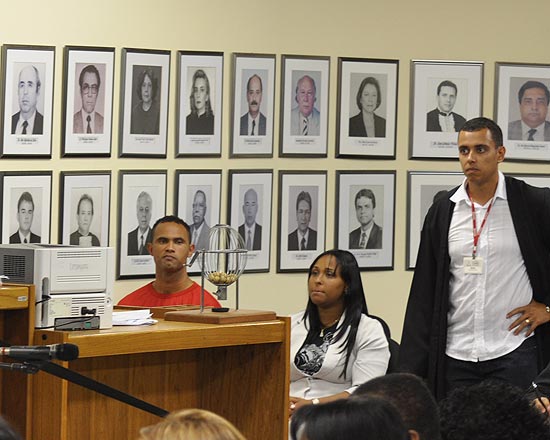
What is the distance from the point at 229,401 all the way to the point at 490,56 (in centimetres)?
336

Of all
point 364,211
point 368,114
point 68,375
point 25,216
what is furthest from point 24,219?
point 68,375

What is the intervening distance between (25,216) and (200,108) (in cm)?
119

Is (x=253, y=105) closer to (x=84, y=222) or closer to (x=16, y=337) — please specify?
(x=84, y=222)

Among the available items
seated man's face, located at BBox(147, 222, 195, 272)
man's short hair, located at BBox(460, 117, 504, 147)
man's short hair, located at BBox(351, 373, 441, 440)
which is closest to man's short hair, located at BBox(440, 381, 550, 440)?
man's short hair, located at BBox(351, 373, 441, 440)

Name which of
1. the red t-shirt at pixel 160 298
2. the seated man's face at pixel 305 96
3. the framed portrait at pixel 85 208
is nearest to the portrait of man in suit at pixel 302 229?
the seated man's face at pixel 305 96

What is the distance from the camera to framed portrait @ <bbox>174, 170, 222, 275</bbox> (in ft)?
20.8

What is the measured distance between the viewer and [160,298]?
5.99 meters

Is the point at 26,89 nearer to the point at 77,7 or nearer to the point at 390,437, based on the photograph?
the point at 77,7

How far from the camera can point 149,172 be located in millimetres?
6230

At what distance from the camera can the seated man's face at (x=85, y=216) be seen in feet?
19.8

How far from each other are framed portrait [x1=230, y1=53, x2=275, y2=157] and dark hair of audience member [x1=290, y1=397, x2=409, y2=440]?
4.22m

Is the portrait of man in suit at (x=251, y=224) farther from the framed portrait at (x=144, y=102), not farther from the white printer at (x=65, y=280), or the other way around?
the white printer at (x=65, y=280)

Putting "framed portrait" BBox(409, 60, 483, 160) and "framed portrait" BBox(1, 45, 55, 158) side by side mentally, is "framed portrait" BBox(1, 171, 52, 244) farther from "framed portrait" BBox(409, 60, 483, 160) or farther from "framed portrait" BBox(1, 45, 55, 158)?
"framed portrait" BBox(409, 60, 483, 160)

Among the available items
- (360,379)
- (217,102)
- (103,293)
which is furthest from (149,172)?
(103,293)
